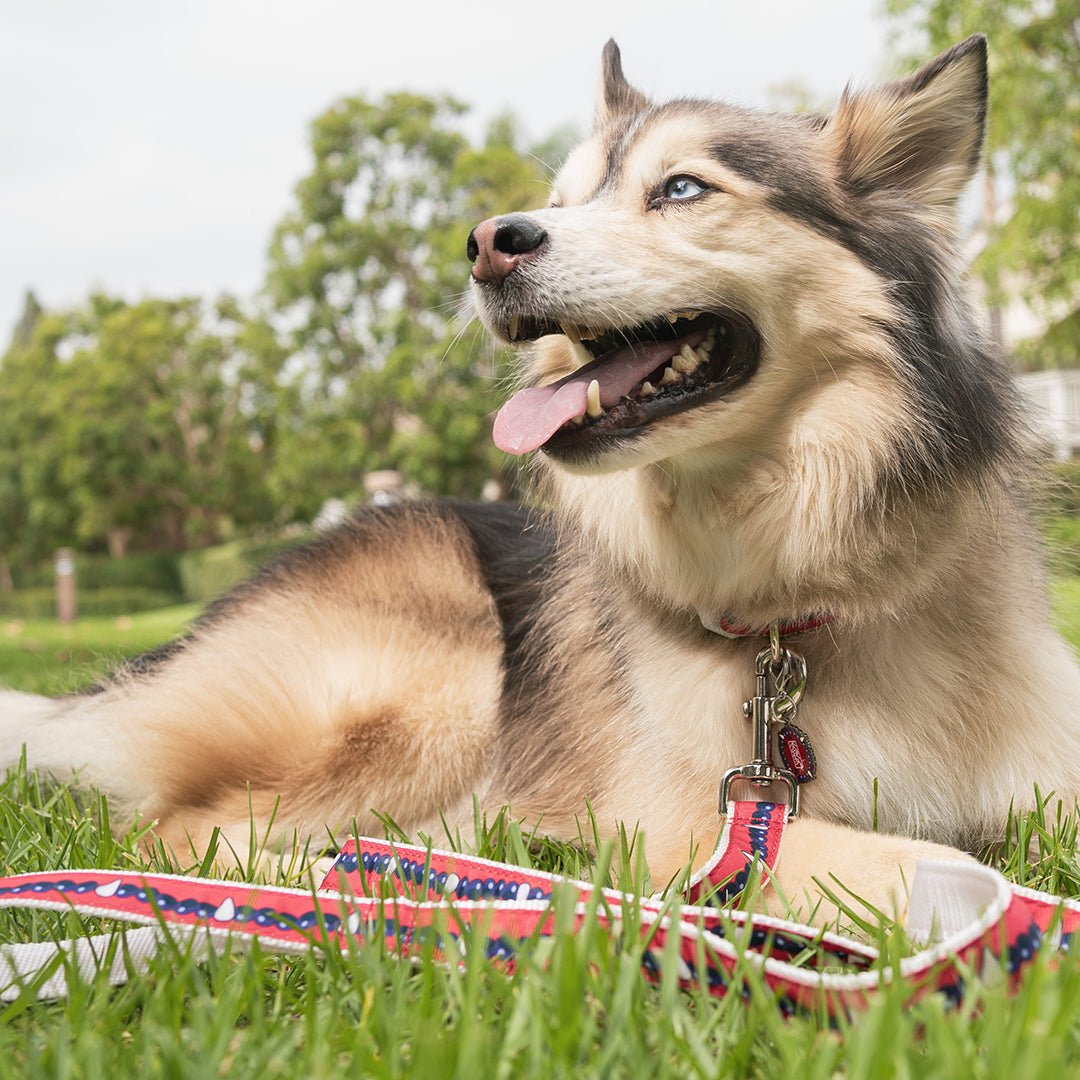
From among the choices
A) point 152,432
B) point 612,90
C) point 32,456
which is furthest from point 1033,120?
point 32,456

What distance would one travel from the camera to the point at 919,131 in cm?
263

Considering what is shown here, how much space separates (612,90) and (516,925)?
2.53 m

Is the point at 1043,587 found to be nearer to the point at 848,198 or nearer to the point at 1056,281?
the point at 848,198

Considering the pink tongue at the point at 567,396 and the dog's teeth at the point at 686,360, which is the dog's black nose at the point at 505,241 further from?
the dog's teeth at the point at 686,360

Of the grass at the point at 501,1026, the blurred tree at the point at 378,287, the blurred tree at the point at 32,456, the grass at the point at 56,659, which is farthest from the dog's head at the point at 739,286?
the blurred tree at the point at 32,456

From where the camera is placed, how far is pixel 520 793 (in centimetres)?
285

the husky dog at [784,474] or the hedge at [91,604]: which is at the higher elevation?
the husky dog at [784,474]

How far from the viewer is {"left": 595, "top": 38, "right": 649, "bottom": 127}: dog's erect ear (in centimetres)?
313

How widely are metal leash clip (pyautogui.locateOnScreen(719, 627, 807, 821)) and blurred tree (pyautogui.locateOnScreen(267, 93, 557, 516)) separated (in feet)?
65.4

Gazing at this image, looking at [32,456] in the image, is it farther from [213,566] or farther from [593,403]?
[593,403]

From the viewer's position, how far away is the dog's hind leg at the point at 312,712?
293cm

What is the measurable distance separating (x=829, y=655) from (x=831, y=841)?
18.6 inches

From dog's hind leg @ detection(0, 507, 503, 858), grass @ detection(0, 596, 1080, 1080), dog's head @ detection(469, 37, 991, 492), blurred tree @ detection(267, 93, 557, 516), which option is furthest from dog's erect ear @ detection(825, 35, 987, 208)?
blurred tree @ detection(267, 93, 557, 516)

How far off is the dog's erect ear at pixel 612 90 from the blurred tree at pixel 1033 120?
12165mm
